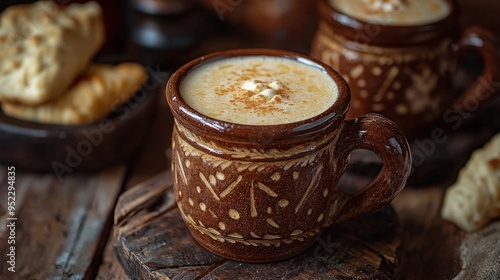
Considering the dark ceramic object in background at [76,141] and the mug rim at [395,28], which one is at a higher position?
the mug rim at [395,28]

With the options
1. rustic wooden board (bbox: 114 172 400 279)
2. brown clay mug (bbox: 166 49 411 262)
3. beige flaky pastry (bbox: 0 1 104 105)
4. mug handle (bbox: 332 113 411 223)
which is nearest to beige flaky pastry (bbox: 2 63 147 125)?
beige flaky pastry (bbox: 0 1 104 105)

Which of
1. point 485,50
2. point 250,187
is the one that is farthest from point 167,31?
point 250,187

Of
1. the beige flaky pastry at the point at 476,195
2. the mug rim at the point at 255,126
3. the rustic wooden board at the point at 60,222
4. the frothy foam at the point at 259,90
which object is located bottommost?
the rustic wooden board at the point at 60,222

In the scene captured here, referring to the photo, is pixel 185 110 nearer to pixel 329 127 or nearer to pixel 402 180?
pixel 329 127

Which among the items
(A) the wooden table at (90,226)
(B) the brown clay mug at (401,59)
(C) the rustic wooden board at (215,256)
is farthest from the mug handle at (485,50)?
(C) the rustic wooden board at (215,256)

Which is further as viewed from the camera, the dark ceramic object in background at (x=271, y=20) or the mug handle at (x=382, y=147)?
the dark ceramic object in background at (x=271, y=20)

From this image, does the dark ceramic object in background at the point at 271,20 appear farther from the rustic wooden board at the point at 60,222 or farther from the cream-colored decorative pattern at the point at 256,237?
the cream-colored decorative pattern at the point at 256,237
